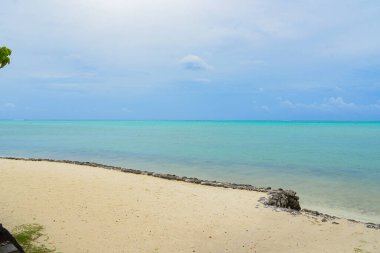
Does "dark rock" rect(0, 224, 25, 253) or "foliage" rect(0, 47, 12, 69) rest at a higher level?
"foliage" rect(0, 47, 12, 69)

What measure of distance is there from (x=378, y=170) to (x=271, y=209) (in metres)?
27.7

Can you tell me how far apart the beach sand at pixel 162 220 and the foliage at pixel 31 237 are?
13.6 inches

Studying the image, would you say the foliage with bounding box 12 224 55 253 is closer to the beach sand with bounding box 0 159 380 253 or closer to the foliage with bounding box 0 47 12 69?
the beach sand with bounding box 0 159 380 253


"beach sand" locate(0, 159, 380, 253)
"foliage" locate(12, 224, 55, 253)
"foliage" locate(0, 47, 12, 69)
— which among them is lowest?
"foliage" locate(12, 224, 55, 253)

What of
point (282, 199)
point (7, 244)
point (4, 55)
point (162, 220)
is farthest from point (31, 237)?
point (282, 199)

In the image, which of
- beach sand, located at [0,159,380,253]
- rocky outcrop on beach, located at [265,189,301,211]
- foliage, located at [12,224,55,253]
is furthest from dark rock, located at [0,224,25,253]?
rocky outcrop on beach, located at [265,189,301,211]

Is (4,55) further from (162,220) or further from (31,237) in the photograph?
(162,220)

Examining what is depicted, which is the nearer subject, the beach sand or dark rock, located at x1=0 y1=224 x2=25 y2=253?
dark rock, located at x1=0 y1=224 x2=25 y2=253

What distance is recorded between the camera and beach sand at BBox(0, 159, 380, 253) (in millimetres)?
12211

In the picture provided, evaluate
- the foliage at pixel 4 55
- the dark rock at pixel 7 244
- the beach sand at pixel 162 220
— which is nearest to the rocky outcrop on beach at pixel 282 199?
the beach sand at pixel 162 220

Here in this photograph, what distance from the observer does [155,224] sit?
1406 cm

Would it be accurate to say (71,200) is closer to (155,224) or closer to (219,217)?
(155,224)

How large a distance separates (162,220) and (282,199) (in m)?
7.22

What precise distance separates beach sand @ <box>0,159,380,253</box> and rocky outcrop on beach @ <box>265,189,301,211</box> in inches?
29.3
